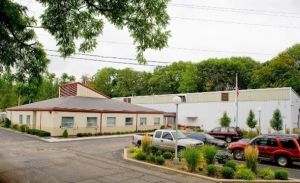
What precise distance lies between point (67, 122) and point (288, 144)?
948 inches

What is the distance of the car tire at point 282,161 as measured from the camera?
20.5 meters

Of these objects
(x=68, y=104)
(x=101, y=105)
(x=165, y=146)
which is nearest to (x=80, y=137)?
(x=68, y=104)

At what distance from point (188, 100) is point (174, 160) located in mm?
36192

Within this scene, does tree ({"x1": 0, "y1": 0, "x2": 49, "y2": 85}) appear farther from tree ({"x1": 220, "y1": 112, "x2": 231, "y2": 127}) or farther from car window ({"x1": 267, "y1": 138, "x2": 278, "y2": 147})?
tree ({"x1": 220, "y1": 112, "x2": 231, "y2": 127})

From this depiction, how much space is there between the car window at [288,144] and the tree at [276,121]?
2216cm

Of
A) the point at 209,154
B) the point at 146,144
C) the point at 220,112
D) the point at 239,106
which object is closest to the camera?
the point at 209,154

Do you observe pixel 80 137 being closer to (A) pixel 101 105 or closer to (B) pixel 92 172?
(A) pixel 101 105

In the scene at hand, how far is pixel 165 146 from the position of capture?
23.4m

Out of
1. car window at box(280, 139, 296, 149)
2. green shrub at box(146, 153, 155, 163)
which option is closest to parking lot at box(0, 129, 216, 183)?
green shrub at box(146, 153, 155, 163)

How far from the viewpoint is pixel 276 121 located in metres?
41.8

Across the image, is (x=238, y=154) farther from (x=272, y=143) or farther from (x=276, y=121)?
(x=276, y=121)

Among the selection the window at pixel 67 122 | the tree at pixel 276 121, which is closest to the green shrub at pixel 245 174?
the window at pixel 67 122

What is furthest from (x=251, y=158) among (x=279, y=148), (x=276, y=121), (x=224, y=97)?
(x=224, y=97)

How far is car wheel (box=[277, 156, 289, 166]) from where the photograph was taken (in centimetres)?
2048
